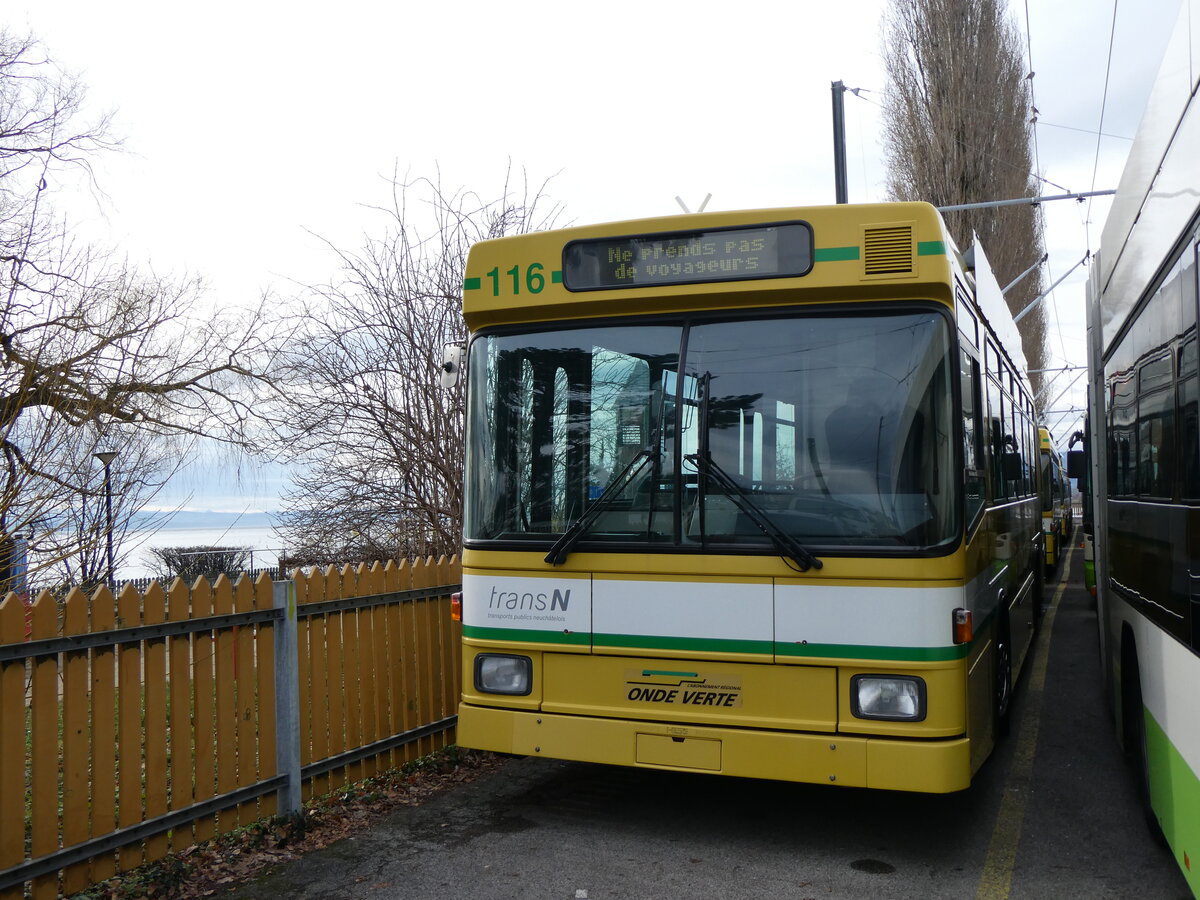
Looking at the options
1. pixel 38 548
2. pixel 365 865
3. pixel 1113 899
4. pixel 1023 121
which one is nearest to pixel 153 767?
pixel 365 865

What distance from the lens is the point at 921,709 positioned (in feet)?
15.4

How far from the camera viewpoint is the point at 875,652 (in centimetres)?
476

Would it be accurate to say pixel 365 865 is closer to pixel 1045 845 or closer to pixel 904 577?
pixel 904 577

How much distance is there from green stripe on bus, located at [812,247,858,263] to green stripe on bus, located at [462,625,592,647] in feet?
7.05

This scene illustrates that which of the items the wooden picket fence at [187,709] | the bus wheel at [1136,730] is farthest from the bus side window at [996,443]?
the wooden picket fence at [187,709]

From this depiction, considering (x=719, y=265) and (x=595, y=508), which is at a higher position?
(x=719, y=265)

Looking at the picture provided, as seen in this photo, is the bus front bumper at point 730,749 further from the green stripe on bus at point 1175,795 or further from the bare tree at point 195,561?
the bare tree at point 195,561

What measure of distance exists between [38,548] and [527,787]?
11.0 ft

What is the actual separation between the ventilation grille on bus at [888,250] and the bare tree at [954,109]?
26009 mm

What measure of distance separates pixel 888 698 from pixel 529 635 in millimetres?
1794

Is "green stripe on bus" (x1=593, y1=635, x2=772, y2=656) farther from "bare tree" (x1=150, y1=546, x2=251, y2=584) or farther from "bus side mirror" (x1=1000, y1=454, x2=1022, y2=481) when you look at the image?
"bare tree" (x1=150, y1=546, x2=251, y2=584)

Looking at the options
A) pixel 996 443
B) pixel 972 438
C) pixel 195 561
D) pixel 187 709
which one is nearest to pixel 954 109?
pixel 195 561

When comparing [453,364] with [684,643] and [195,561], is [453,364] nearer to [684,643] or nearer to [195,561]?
[684,643]

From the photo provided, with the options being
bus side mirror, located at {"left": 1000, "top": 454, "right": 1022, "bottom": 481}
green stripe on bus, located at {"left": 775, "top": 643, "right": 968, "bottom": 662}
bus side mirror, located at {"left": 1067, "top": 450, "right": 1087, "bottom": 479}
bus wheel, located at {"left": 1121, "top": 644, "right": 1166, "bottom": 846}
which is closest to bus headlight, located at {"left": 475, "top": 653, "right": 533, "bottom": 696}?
green stripe on bus, located at {"left": 775, "top": 643, "right": 968, "bottom": 662}
